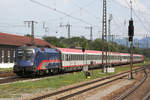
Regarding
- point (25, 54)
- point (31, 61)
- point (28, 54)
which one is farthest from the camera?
point (25, 54)

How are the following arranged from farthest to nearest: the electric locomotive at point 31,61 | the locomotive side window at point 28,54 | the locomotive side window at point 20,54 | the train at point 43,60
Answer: the locomotive side window at point 20,54 → the locomotive side window at point 28,54 → the train at point 43,60 → the electric locomotive at point 31,61

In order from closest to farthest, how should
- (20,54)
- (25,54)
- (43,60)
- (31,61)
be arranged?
(31,61) → (25,54) → (20,54) → (43,60)

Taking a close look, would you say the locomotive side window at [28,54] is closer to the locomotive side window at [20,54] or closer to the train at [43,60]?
the train at [43,60]

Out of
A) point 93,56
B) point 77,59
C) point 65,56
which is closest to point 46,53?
point 65,56

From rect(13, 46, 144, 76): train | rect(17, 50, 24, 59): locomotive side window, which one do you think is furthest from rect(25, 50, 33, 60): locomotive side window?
rect(17, 50, 24, 59): locomotive side window

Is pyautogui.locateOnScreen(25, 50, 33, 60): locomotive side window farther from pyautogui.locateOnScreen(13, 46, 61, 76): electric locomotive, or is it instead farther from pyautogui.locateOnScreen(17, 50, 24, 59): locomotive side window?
pyautogui.locateOnScreen(17, 50, 24, 59): locomotive side window

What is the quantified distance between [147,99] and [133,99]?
0.74 meters

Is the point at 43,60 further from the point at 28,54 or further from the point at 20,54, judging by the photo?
the point at 20,54

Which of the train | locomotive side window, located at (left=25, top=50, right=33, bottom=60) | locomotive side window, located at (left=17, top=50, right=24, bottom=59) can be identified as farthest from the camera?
locomotive side window, located at (left=17, top=50, right=24, bottom=59)

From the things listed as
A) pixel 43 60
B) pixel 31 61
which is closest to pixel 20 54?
pixel 31 61

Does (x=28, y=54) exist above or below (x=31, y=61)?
above

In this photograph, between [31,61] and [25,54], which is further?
[25,54]

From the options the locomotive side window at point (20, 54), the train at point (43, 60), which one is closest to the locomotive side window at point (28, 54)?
the train at point (43, 60)

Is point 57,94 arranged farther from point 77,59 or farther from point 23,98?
point 77,59
